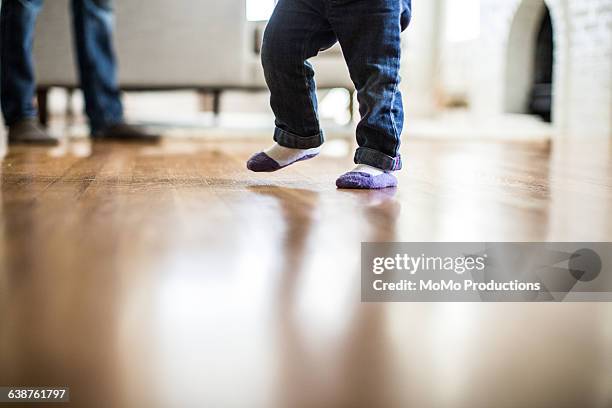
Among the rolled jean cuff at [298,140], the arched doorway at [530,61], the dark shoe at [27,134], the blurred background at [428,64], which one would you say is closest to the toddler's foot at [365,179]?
the rolled jean cuff at [298,140]

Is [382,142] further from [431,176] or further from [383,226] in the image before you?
[383,226]

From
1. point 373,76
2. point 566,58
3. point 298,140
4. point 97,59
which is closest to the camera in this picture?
point 373,76

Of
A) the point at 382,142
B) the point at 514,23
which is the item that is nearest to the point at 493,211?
the point at 382,142

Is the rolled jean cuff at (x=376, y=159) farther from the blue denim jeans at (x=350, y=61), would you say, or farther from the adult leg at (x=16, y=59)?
the adult leg at (x=16, y=59)

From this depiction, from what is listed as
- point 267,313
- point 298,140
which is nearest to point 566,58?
point 298,140

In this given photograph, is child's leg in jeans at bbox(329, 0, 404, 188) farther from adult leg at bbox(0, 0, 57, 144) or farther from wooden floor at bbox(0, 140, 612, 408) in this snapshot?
adult leg at bbox(0, 0, 57, 144)

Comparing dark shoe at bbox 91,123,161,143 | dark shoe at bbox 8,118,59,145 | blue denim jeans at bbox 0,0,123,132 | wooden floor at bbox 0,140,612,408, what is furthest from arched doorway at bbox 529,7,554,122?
wooden floor at bbox 0,140,612,408

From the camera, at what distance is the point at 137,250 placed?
0.66 meters

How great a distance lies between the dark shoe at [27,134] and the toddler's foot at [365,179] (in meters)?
1.17

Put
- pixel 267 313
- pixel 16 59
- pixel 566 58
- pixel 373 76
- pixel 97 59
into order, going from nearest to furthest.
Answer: pixel 267 313 → pixel 373 76 → pixel 16 59 → pixel 97 59 → pixel 566 58

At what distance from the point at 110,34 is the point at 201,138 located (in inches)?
19.1

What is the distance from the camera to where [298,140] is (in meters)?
1.25

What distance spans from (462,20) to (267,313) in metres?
5.59

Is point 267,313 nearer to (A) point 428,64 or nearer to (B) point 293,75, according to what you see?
(B) point 293,75
